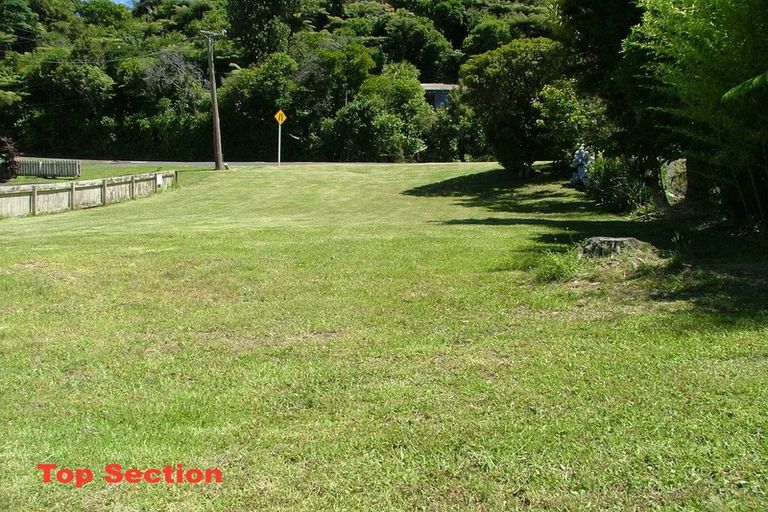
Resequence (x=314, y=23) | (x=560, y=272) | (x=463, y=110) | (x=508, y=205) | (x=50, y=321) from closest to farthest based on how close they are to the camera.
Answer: (x=50, y=321)
(x=560, y=272)
(x=508, y=205)
(x=463, y=110)
(x=314, y=23)

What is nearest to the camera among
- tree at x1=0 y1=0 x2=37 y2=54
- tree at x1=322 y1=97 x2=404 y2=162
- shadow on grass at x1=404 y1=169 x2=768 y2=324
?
shadow on grass at x1=404 y1=169 x2=768 y2=324

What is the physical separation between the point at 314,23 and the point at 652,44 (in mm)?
79740

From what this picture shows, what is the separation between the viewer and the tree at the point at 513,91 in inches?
1116

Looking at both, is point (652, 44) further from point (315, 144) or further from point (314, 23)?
point (314, 23)

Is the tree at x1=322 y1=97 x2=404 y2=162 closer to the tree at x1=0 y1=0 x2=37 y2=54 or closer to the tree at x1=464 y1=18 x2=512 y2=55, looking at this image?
the tree at x1=464 y1=18 x2=512 y2=55

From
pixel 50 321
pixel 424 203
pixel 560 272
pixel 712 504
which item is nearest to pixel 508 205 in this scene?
pixel 424 203

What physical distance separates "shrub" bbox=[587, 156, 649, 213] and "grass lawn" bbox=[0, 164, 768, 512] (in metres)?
8.55

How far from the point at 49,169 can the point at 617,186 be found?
36133mm

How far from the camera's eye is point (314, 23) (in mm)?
84375

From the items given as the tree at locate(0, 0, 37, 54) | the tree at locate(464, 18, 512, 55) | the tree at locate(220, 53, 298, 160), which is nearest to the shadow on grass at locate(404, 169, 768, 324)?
the tree at locate(220, 53, 298, 160)

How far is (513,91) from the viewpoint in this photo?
1136 inches

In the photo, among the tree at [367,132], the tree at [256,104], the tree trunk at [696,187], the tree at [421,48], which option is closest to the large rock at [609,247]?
the tree trunk at [696,187]

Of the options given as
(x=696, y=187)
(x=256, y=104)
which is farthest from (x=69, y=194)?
(x=256, y=104)

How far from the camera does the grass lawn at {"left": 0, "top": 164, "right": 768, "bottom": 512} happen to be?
132 inches
